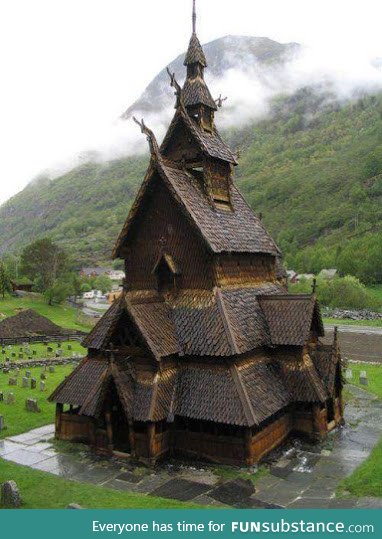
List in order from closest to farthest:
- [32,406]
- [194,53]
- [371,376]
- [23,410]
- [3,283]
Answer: [194,53]
[32,406]
[23,410]
[371,376]
[3,283]

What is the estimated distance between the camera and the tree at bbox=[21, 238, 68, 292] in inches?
3681

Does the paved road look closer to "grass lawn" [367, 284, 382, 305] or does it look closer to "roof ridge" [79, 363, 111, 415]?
"roof ridge" [79, 363, 111, 415]

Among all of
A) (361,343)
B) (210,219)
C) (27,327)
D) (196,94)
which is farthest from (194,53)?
(27,327)

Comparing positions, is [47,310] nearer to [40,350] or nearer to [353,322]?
[40,350]

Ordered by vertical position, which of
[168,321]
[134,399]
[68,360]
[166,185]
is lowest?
[68,360]

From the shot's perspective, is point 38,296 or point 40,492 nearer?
point 40,492

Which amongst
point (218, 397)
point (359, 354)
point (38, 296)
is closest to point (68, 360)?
point (359, 354)

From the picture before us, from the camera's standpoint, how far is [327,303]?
83.6 metres

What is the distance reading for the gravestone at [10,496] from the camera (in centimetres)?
1358

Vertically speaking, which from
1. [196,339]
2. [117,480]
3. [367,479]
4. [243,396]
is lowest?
[117,480]

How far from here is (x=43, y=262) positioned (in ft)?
309

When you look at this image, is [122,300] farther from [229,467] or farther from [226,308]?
[229,467]

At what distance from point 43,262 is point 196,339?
81.1m

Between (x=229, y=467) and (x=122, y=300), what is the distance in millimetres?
6659
